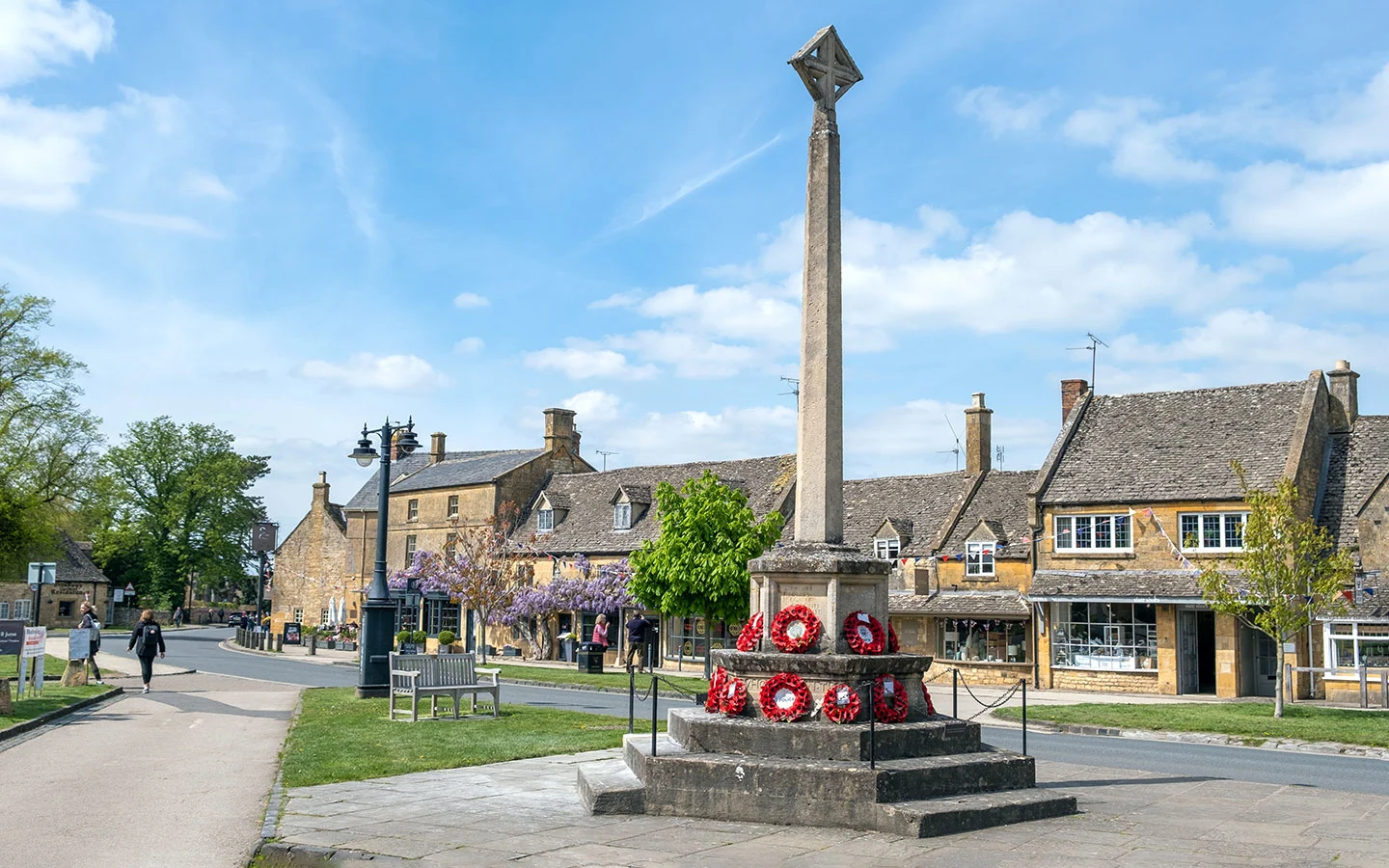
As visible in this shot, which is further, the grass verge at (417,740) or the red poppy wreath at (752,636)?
the grass verge at (417,740)

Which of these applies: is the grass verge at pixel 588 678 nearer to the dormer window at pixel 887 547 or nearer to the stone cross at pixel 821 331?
the dormer window at pixel 887 547

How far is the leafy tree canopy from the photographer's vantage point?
101 ft

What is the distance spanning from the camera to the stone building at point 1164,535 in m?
30.2

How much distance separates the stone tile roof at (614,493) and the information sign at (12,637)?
22818 millimetres

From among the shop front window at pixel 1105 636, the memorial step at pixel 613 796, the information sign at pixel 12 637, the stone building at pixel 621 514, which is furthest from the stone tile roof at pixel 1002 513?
the memorial step at pixel 613 796

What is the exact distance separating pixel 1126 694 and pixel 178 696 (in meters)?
23.4

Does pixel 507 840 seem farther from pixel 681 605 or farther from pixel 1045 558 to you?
pixel 1045 558

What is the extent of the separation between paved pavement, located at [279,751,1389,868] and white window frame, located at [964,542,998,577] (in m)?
23.0

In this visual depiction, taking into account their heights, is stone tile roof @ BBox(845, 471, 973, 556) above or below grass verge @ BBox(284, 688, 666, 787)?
above

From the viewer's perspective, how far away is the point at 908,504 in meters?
39.9

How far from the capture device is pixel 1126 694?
30.2 meters

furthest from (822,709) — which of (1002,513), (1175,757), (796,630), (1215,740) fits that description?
(1002,513)

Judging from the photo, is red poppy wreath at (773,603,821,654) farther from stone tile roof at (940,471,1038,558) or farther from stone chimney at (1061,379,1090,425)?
stone chimney at (1061,379,1090,425)

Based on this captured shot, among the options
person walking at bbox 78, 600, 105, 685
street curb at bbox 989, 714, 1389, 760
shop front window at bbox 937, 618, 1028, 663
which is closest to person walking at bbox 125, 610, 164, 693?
person walking at bbox 78, 600, 105, 685
